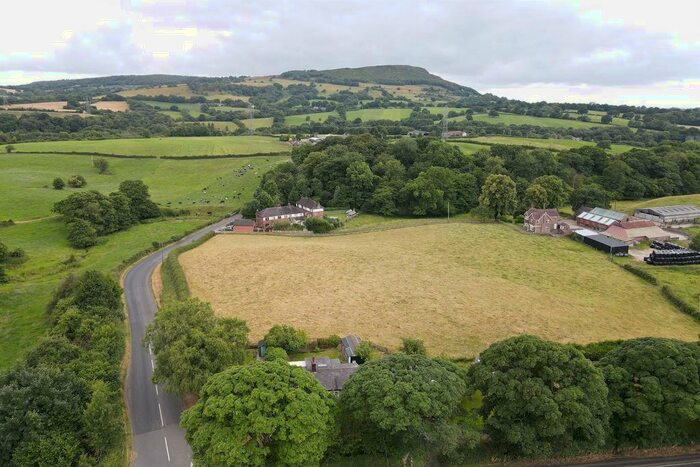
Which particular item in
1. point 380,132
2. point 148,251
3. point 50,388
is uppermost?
point 380,132

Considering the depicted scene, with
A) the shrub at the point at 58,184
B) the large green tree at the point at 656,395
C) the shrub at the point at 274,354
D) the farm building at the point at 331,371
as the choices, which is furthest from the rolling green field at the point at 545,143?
the shrub at the point at 274,354

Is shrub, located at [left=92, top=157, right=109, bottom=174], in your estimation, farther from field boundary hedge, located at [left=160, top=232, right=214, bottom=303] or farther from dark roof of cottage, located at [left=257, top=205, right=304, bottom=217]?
field boundary hedge, located at [left=160, top=232, right=214, bottom=303]

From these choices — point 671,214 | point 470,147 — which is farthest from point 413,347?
point 470,147

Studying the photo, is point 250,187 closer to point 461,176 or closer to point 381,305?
point 461,176

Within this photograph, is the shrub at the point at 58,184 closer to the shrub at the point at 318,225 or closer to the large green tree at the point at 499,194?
the shrub at the point at 318,225

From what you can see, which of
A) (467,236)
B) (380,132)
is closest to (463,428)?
(467,236)

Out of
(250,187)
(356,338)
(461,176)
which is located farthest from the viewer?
(250,187)

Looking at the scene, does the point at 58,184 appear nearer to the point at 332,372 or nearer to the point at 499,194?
the point at 332,372
